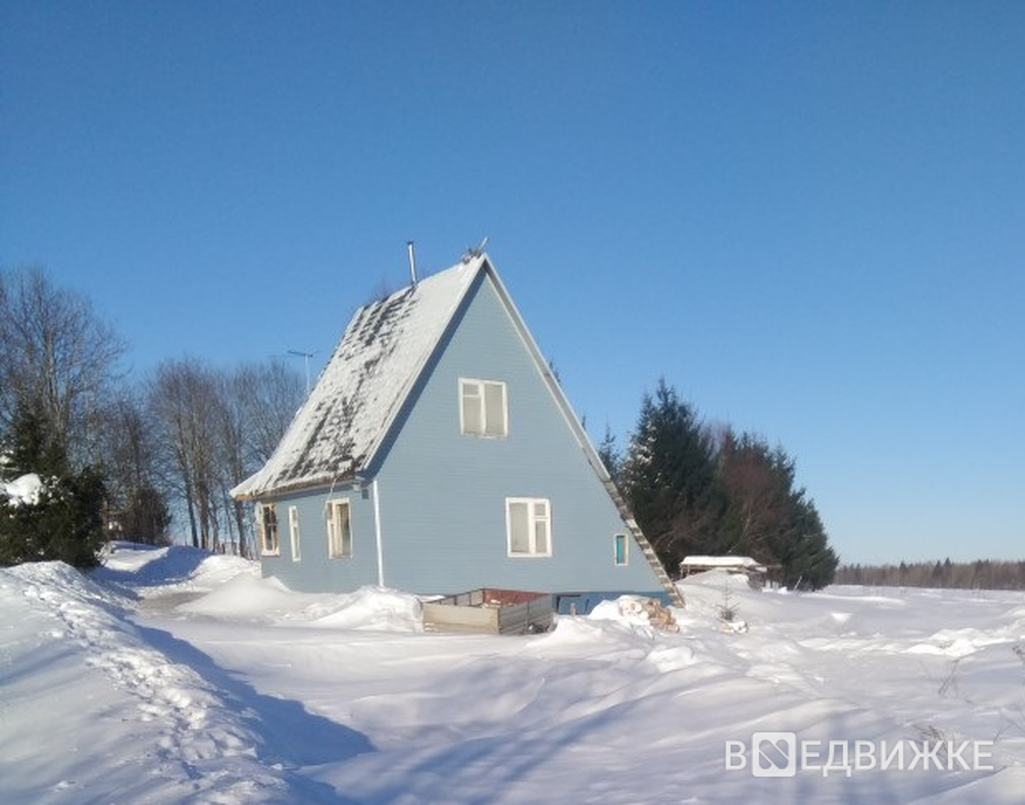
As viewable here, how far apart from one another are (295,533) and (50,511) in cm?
659

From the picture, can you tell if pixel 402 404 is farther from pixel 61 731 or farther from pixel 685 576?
pixel 685 576

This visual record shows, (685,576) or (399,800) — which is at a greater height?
(399,800)

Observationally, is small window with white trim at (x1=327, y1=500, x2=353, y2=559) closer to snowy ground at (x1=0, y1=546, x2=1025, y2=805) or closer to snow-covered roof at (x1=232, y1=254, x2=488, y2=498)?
snow-covered roof at (x1=232, y1=254, x2=488, y2=498)

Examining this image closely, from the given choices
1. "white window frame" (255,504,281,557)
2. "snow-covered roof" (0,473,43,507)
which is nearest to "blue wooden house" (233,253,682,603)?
"white window frame" (255,504,281,557)

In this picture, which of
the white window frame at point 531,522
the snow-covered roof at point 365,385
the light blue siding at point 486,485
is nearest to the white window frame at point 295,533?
the snow-covered roof at point 365,385

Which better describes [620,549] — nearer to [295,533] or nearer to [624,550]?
[624,550]

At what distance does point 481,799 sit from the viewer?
6.10 metres

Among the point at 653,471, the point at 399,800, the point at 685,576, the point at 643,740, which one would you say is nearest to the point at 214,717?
the point at 399,800

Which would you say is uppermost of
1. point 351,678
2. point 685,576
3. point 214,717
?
point 214,717

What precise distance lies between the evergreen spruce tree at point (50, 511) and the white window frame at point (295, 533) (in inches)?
223

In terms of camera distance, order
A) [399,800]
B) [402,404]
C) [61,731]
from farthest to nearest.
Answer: [402,404] → [61,731] → [399,800]

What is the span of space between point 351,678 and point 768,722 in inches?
199

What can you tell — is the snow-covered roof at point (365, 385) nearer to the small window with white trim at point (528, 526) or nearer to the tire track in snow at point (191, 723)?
the small window with white trim at point (528, 526)

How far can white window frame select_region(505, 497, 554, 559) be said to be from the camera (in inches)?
858
